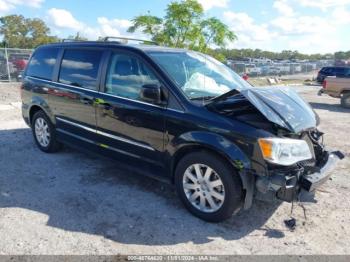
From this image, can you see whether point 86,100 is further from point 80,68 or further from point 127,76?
point 127,76

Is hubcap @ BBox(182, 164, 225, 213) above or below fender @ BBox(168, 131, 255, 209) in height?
below

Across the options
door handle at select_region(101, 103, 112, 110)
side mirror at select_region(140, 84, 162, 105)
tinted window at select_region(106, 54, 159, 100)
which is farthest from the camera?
door handle at select_region(101, 103, 112, 110)

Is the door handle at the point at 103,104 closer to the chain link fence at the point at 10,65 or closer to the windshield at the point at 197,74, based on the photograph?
the windshield at the point at 197,74

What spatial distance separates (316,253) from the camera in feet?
10.5

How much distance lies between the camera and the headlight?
3.23 m

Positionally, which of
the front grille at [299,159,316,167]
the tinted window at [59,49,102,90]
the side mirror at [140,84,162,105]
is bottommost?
the front grille at [299,159,316,167]

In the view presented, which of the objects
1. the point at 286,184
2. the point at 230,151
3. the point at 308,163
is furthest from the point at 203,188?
the point at 308,163

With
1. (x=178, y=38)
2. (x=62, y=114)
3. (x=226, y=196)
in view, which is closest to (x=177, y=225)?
(x=226, y=196)

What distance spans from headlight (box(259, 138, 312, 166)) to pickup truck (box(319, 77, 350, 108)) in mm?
11979

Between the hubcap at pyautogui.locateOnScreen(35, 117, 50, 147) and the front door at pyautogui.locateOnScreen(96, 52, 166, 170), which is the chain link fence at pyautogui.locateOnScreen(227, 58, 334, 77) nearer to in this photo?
the hubcap at pyautogui.locateOnScreen(35, 117, 50, 147)

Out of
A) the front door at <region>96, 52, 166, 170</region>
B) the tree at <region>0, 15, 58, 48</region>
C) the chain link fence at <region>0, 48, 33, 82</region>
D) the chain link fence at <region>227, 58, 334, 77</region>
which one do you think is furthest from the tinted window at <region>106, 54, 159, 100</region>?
the tree at <region>0, 15, 58, 48</region>

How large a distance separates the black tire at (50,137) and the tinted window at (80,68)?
33.8 inches

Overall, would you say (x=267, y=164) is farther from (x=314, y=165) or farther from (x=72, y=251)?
(x=72, y=251)

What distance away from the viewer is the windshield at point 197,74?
4004 millimetres
